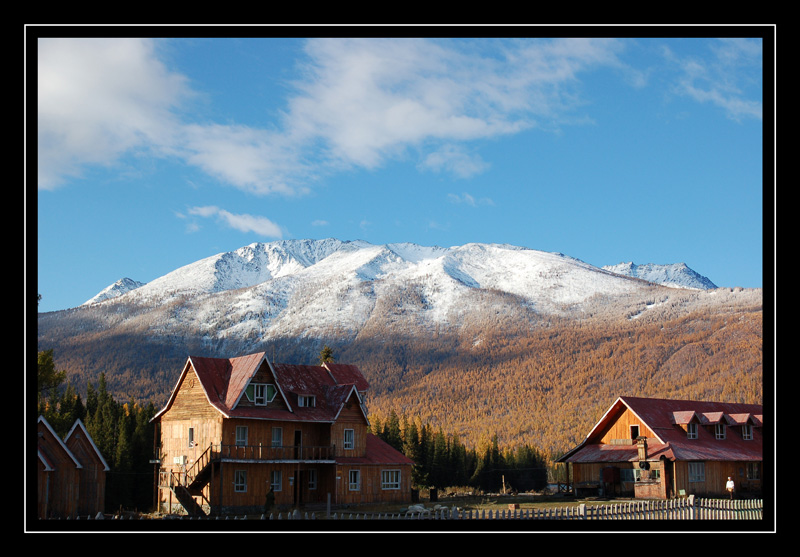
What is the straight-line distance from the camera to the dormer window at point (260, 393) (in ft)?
171

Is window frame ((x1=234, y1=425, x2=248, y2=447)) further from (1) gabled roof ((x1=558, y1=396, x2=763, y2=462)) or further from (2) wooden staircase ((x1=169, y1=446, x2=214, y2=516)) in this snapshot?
(1) gabled roof ((x1=558, y1=396, x2=763, y2=462))

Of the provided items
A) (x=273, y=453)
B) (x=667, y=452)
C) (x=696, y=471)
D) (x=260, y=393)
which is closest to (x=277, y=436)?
(x=273, y=453)

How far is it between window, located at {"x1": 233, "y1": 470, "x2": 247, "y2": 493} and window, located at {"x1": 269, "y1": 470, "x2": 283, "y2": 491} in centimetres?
198

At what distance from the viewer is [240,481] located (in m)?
50.6

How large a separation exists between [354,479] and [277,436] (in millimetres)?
6191

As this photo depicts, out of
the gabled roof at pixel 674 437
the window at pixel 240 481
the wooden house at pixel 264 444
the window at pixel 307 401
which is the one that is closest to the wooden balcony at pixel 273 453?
the wooden house at pixel 264 444

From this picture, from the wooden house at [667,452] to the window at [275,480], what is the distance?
21.0 m

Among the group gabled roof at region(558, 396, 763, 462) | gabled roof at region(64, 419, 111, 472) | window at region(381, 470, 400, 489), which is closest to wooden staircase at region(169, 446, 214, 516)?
gabled roof at region(64, 419, 111, 472)

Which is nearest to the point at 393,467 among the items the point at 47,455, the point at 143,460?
the point at 143,460

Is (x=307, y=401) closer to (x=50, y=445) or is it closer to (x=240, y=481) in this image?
(x=240, y=481)

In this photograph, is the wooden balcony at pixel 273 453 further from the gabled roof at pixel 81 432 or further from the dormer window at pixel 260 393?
the gabled roof at pixel 81 432
